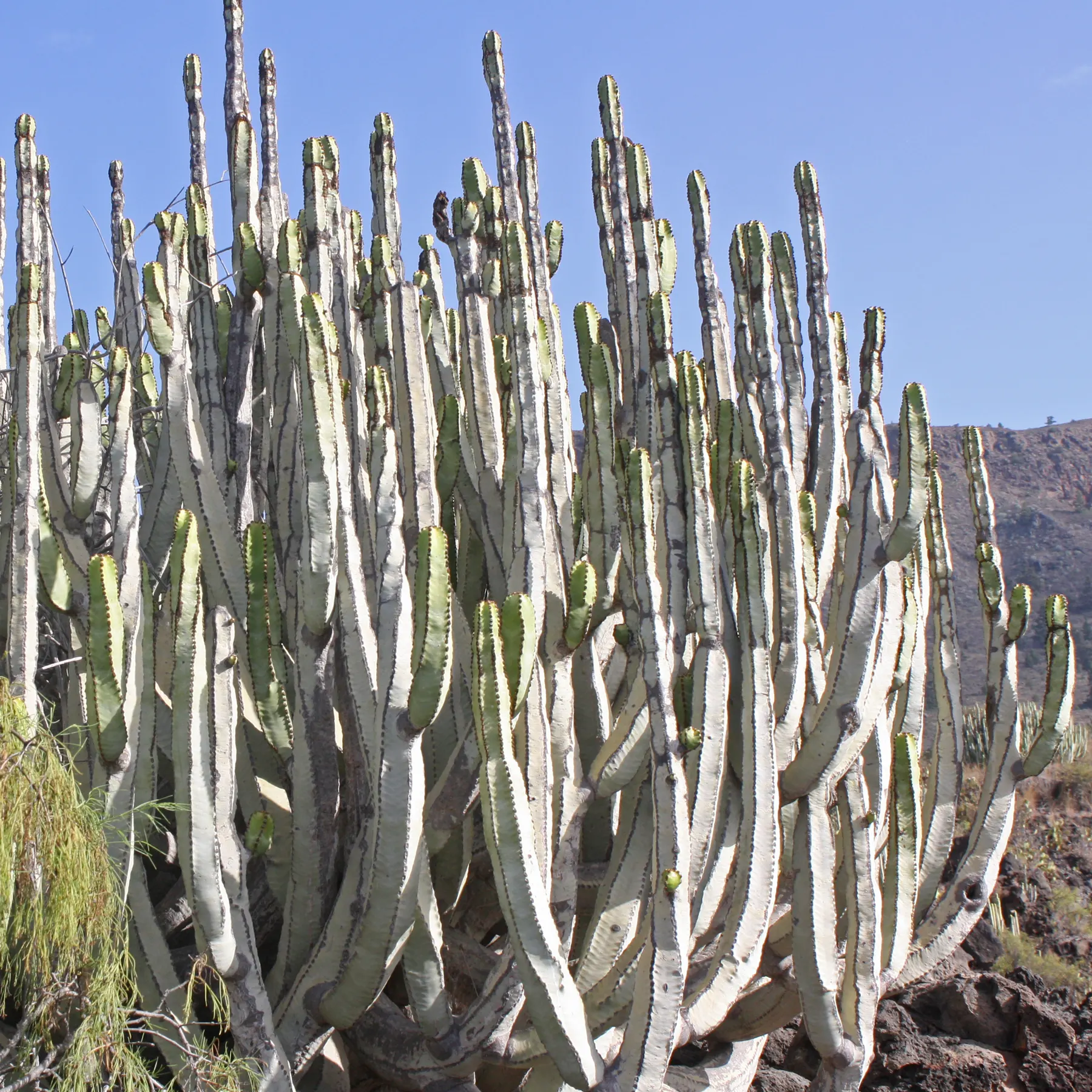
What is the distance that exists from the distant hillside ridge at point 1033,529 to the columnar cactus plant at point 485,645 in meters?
18.9

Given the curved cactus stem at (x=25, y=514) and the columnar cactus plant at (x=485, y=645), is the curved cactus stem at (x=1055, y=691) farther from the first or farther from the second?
the curved cactus stem at (x=25, y=514)

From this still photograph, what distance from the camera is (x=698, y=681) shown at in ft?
12.9

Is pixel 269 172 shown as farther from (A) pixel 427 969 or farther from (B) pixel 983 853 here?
(B) pixel 983 853

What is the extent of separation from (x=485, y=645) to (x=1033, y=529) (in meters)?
35.4

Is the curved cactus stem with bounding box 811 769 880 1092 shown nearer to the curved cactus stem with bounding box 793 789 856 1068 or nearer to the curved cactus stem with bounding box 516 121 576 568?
the curved cactus stem with bounding box 793 789 856 1068

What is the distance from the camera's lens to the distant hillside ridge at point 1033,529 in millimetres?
27750

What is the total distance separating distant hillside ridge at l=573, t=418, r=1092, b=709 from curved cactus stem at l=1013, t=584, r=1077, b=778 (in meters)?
18.5

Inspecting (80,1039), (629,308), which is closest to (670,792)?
(80,1039)

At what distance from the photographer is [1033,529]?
3550 cm

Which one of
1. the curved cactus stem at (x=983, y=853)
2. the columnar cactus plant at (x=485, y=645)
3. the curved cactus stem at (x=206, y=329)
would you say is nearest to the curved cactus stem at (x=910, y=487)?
the columnar cactus plant at (x=485, y=645)

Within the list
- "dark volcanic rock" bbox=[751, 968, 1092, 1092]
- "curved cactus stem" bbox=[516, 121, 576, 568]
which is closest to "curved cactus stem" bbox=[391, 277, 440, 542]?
"curved cactus stem" bbox=[516, 121, 576, 568]

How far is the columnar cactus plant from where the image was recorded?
344cm

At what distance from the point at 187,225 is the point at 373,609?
6.34 ft

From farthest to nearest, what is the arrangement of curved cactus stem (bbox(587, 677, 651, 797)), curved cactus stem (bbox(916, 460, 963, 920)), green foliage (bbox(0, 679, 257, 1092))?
curved cactus stem (bbox(916, 460, 963, 920)) → curved cactus stem (bbox(587, 677, 651, 797)) → green foliage (bbox(0, 679, 257, 1092))
